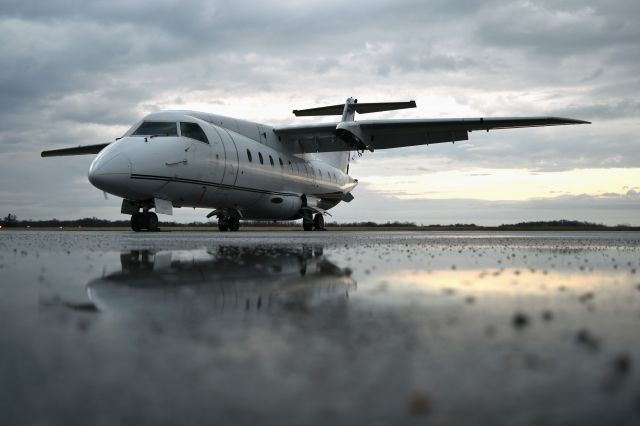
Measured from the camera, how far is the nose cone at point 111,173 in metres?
12.9

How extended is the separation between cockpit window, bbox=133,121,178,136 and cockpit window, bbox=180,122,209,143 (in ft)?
0.76

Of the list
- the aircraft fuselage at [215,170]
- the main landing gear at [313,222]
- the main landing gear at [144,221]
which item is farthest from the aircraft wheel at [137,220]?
the main landing gear at [313,222]

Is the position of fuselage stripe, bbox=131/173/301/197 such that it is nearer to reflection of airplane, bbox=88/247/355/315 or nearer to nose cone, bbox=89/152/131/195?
nose cone, bbox=89/152/131/195

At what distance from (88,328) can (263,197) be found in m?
16.8

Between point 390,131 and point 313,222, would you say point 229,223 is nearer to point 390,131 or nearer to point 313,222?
point 313,222

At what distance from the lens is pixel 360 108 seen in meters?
25.7

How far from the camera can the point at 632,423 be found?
1.13 meters

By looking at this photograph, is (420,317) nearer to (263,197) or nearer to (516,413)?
(516,413)

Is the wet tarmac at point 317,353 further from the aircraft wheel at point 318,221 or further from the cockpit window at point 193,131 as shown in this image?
the aircraft wheel at point 318,221

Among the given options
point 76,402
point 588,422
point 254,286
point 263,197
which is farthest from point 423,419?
point 263,197

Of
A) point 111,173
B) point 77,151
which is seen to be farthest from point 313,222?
point 111,173

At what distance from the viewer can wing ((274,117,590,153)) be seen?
59.3 feet

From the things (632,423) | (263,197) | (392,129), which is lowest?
(632,423)

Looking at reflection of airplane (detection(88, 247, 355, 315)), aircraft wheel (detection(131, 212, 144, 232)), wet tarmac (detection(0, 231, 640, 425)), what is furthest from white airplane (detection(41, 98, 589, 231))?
wet tarmac (detection(0, 231, 640, 425))
